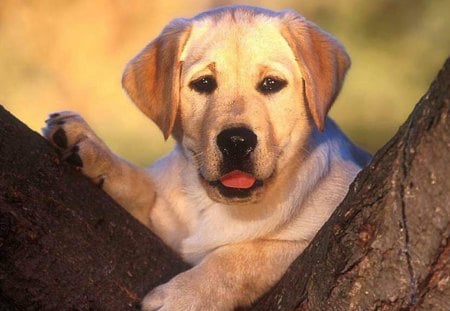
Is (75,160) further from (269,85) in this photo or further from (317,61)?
(317,61)

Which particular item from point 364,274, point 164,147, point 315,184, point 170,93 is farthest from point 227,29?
point 164,147

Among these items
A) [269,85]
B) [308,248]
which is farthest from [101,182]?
[308,248]

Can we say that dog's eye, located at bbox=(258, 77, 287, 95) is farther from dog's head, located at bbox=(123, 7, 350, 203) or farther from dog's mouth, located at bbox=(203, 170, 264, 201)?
dog's mouth, located at bbox=(203, 170, 264, 201)

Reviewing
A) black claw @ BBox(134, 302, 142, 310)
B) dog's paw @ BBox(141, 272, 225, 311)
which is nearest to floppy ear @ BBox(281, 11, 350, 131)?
dog's paw @ BBox(141, 272, 225, 311)

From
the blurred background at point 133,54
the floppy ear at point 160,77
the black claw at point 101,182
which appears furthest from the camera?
the blurred background at point 133,54

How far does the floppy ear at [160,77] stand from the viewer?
410cm

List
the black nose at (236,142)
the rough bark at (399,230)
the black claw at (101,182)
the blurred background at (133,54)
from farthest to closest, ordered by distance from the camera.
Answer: the blurred background at (133,54) → the black claw at (101,182) → the black nose at (236,142) → the rough bark at (399,230)

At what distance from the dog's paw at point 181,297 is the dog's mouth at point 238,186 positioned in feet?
1.40

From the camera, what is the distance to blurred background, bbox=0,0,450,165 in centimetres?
1048

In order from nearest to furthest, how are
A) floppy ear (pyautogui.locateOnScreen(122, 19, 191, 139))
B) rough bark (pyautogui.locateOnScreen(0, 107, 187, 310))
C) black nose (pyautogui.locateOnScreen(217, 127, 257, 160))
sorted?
rough bark (pyautogui.locateOnScreen(0, 107, 187, 310)), black nose (pyautogui.locateOnScreen(217, 127, 257, 160)), floppy ear (pyautogui.locateOnScreen(122, 19, 191, 139))

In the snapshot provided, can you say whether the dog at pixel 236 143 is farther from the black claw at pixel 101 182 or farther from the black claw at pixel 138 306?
the black claw at pixel 138 306

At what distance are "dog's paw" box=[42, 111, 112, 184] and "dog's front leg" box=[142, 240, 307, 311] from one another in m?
0.58

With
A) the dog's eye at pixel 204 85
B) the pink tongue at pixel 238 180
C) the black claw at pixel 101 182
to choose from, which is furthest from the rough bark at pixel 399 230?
the black claw at pixel 101 182

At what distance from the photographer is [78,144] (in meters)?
3.96
